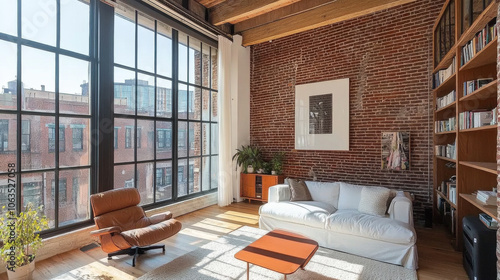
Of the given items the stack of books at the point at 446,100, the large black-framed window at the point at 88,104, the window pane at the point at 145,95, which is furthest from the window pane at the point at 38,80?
the stack of books at the point at 446,100

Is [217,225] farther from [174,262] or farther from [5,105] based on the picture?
[5,105]

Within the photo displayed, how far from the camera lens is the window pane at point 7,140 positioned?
9.29ft

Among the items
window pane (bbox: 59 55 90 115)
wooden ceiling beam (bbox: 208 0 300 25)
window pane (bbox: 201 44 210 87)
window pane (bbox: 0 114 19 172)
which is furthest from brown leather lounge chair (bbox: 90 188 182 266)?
wooden ceiling beam (bbox: 208 0 300 25)

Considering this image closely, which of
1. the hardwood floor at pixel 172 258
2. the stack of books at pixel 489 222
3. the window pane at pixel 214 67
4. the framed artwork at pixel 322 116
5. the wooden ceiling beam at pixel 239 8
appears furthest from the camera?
the window pane at pixel 214 67

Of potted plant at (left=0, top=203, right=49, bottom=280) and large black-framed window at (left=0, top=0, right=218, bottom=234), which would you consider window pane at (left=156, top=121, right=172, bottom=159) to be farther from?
potted plant at (left=0, top=203, right=49, bottom=280)

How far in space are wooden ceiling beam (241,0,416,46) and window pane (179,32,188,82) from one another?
5.22 feet

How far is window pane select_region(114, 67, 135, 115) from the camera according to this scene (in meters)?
3.93

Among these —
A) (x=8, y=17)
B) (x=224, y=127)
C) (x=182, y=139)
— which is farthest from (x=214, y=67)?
(x=8, y=17)

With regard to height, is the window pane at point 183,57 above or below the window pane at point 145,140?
above

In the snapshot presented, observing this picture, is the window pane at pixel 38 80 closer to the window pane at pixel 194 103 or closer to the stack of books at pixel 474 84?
the window pane at pixel 194 103

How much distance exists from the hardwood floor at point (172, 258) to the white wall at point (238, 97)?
86.9 inches

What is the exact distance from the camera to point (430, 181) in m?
4.46

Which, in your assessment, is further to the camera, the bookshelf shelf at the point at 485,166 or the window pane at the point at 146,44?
the window pane at the point at 146,44

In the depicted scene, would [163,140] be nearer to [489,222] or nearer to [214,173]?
[214,173]
